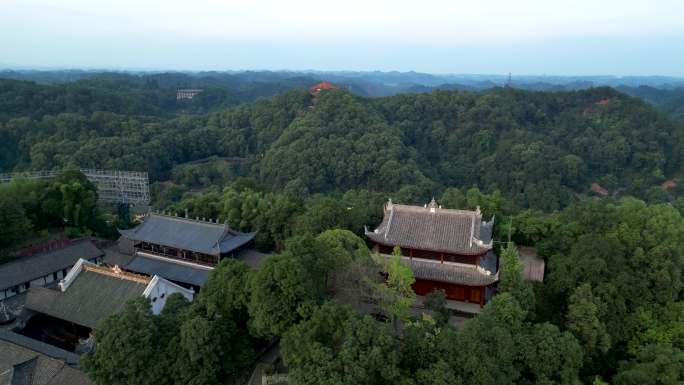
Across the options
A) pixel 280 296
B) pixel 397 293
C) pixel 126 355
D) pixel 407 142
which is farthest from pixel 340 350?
pixel 407 142

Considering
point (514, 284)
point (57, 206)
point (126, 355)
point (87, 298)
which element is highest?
point (514, 284)

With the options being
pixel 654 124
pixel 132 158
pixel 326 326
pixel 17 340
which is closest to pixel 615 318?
pixel 326 326

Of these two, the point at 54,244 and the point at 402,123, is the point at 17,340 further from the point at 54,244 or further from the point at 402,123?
the point at 402,123

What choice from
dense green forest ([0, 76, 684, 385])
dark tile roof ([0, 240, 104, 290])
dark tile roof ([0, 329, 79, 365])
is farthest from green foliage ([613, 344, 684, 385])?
dark tile roof ([0, 240, 104, 290])

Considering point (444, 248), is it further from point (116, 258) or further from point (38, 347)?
point (116, 258)

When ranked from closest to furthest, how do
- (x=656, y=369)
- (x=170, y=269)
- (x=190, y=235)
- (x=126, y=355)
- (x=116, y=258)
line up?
1. (x=126, y=355)
2. (x=656, y=369)
3. (x=170, y=269)
4. (x=190, y=235)
5. (x=116, y=258)

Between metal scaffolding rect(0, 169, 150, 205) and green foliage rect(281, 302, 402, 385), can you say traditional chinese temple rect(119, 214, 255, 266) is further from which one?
metal scaffolding rect(0, 169, 150, 205)
